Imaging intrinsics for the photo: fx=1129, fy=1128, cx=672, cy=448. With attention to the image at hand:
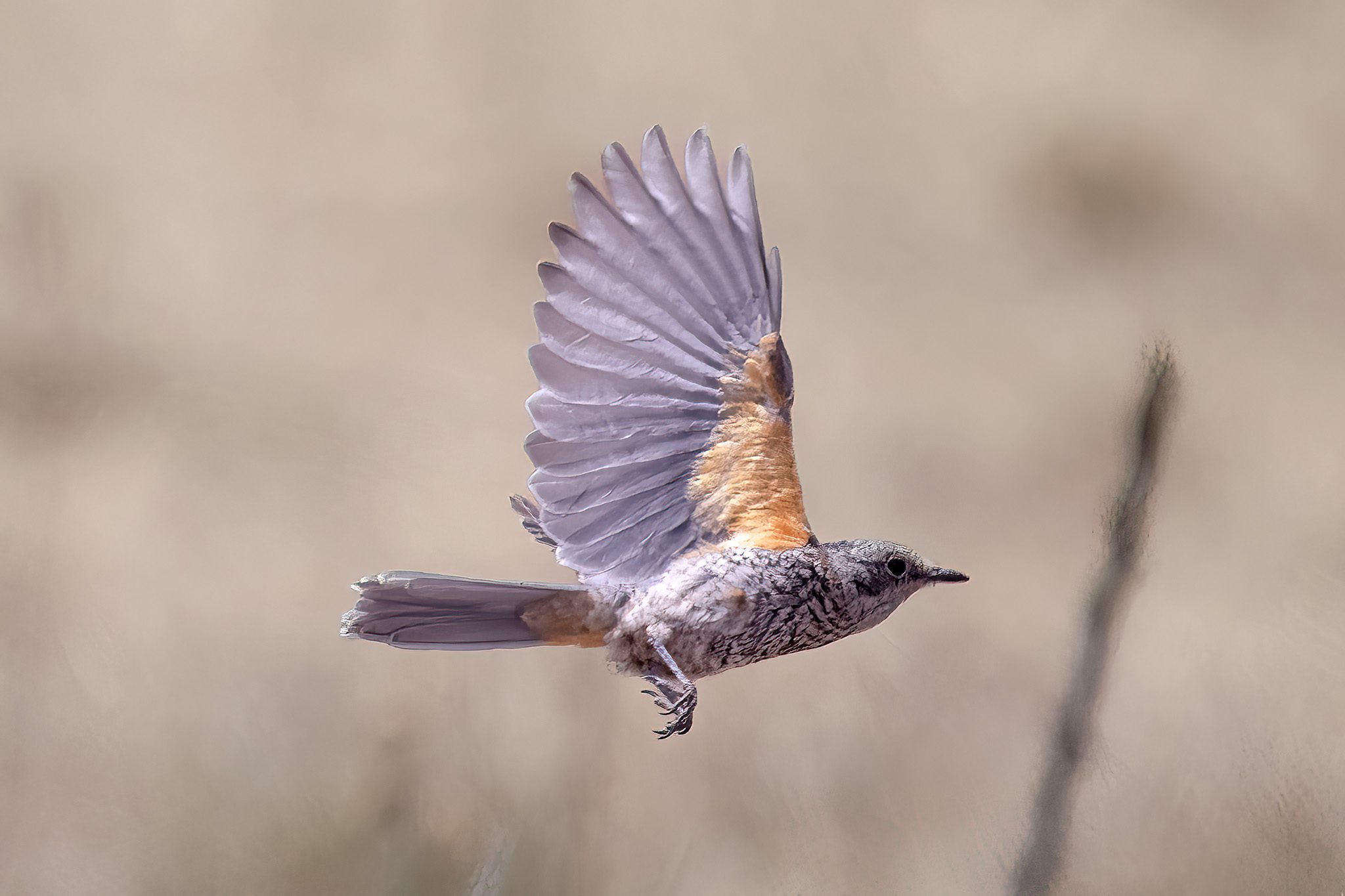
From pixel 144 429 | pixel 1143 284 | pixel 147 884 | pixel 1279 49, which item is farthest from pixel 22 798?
pixel 1279 49

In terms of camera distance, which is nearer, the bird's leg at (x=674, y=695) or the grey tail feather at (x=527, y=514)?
the bird's leg at (x=674, y=695)

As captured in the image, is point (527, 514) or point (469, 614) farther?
point (527, 514)

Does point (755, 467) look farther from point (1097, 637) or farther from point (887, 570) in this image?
point (1097, 637)

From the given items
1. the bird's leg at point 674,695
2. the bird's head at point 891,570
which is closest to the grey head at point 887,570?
the bird's head at point 891,570

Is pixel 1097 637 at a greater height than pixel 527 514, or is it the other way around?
pixel 527 514

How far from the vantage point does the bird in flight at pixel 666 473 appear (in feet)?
2.12

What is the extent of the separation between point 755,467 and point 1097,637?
0.82ft

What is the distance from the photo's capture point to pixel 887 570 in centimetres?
69

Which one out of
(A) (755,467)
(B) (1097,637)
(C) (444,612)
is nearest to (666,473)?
(A) (755,467)

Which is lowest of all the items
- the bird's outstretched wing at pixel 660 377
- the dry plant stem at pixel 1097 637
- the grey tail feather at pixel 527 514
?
the dry plant stem at pixel 1097 637

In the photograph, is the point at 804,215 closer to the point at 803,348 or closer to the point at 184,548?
the point at 803,348

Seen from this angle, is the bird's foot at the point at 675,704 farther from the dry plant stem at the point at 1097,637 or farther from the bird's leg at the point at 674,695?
the dry plant stem at the point at 1097,637

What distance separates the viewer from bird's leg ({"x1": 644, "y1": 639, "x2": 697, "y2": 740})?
62 cm

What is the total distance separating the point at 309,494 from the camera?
1.48 meters
